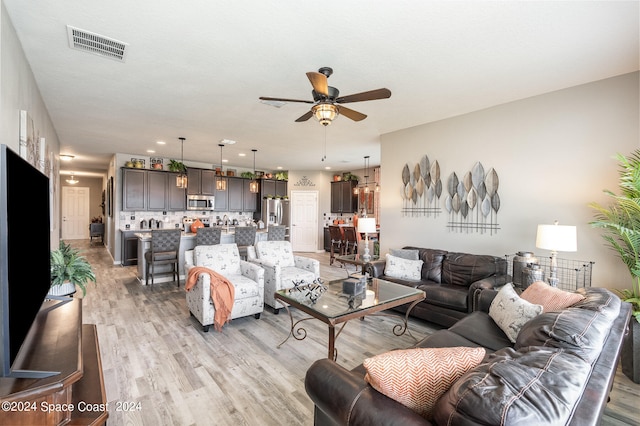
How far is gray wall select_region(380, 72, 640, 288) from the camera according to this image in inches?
118

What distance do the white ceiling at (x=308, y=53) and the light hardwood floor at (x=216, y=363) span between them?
8.85 ft

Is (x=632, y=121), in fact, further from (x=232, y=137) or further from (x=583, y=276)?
(x=232, y=137)

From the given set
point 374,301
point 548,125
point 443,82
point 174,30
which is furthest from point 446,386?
point 548,125

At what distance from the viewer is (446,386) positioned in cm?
108

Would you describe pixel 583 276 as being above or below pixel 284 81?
below

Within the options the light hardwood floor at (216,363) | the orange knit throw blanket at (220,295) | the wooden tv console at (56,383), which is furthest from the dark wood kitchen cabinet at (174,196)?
the wooden tv console at (56,383)

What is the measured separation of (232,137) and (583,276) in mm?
5383

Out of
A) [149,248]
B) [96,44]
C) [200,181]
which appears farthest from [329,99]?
[200,181]

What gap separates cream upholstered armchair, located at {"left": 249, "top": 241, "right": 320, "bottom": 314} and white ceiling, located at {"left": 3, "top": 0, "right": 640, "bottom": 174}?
1.94 metres

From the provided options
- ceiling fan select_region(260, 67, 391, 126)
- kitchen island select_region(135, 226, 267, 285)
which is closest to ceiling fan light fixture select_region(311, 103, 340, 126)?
ceiling fan select_region(260, 67, 391, 126)

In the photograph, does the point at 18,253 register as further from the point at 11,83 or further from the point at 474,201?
the point at 474,201

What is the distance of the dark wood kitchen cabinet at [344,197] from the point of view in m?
9.41

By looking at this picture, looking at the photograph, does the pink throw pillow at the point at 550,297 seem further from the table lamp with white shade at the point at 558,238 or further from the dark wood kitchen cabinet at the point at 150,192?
the dark wood kitchen cabinet at the point at 150,192

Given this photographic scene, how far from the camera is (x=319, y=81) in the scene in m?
2.23
